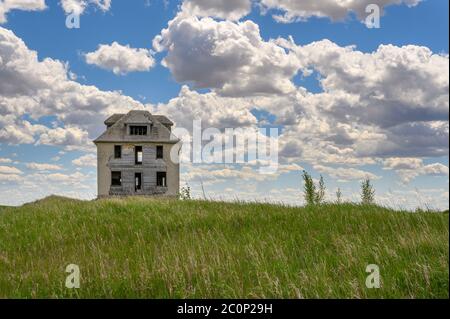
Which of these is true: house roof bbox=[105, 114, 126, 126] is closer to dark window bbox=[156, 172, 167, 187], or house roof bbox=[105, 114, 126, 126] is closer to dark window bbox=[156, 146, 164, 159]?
dark window bbox=[156, 146, 164, 159]

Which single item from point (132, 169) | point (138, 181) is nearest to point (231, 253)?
point (132, 169)

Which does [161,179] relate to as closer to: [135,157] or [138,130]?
[135,157]

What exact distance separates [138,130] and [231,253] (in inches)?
1281

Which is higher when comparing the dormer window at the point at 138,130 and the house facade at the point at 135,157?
the dormer window at the point at 138,130

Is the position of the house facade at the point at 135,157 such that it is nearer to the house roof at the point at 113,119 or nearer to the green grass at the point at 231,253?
the house roof at the point at 113,119

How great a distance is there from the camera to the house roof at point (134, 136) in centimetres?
3891

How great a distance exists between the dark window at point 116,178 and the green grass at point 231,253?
24.3m

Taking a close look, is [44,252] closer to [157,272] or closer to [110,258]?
[110,258]

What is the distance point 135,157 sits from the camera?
1555 inches

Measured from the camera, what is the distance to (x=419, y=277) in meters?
6.17

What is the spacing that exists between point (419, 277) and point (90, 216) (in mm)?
10872

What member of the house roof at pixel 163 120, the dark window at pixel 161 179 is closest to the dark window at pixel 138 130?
the house roof at pixel 163 120
